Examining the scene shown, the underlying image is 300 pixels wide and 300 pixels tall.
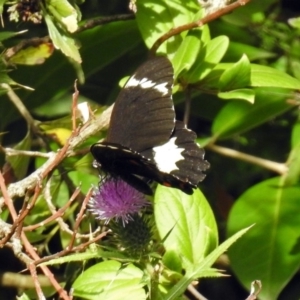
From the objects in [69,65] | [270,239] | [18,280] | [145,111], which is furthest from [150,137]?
[18,280]

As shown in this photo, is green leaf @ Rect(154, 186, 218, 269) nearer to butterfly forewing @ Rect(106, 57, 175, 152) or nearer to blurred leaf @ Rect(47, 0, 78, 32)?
butterfly forewing @ Rect(106, 57, 175, 152)

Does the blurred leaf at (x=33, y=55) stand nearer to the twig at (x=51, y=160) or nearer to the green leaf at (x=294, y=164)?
the twig at (x=51, y=160)

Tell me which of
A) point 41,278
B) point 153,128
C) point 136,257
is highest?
point 153,128

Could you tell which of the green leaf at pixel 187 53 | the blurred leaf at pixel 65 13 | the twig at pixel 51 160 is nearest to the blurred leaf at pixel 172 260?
the twig at pixel 51 160

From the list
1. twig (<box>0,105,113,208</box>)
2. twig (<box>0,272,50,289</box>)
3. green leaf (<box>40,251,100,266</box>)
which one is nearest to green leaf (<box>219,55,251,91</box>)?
twig (<box>0,105,113,208</box>)

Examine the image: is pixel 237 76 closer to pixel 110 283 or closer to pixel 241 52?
pixel 241 52

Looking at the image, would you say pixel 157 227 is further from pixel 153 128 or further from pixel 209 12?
pixel 209 12

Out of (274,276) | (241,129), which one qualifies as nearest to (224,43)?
(241,129)
